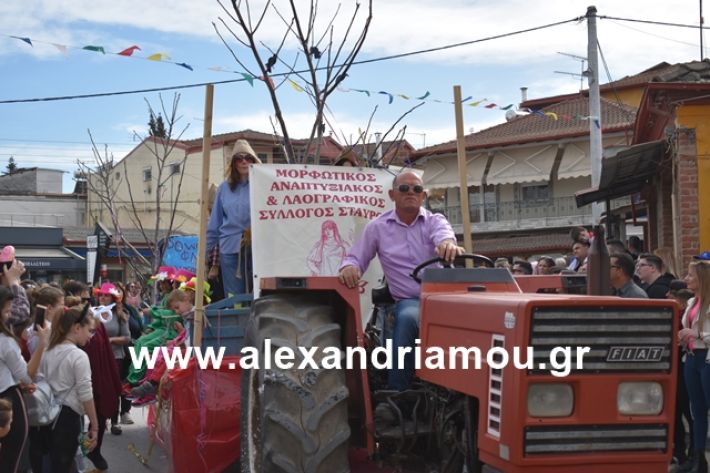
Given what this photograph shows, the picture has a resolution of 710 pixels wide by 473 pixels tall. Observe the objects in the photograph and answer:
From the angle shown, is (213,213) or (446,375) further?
(213,213)

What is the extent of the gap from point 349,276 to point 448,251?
64cm

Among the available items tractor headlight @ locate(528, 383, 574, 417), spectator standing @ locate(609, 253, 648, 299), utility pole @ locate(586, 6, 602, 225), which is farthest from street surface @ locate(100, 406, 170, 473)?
utility pole @ locate(586, 6, 602, 225)

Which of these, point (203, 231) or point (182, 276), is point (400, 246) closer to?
point (203, 231)

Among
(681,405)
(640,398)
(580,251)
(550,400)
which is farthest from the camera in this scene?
(580,251)

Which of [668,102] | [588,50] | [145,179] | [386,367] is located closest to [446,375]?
[386,367]

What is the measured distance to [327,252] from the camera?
7.93 meters

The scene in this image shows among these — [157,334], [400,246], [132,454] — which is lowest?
[132,454]

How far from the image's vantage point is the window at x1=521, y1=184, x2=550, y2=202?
150ft

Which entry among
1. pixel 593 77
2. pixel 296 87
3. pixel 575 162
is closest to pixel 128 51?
pixel 296 87

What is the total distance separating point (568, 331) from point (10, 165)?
88.4 meters

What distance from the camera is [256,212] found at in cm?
781

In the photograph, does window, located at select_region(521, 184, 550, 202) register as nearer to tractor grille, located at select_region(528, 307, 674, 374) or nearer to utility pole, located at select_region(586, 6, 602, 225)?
utility pole, located at select_region(586, 6, 602, 225)

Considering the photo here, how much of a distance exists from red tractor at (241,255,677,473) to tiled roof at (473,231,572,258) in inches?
1488

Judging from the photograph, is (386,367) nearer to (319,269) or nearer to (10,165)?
(319,269)
